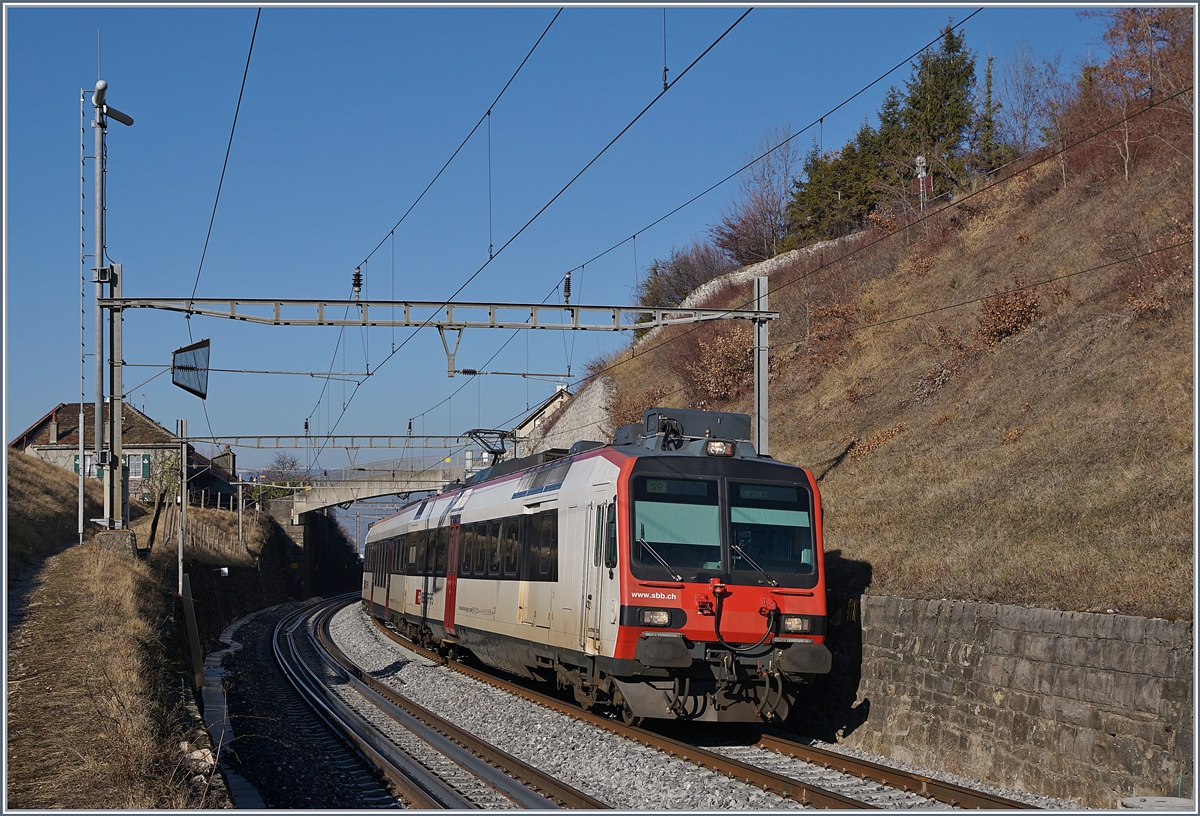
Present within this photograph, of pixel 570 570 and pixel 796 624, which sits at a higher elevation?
pixel 570 570

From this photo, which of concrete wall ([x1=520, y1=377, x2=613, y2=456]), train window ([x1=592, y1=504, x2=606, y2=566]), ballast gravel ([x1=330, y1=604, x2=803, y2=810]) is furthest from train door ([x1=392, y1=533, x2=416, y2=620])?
concrete wall ([x1=520, y1=377, x2=613, y2=456])

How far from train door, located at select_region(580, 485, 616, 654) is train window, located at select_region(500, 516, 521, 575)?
3.31 meters

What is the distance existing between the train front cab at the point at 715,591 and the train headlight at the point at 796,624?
0.01 meters

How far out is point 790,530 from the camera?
13.4 metres

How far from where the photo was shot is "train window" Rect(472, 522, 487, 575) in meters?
19.2

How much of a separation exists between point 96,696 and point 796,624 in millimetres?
7540

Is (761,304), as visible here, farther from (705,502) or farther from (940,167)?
(940,167)

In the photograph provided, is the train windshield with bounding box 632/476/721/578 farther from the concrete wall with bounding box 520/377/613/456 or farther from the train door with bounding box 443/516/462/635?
the concrete wall with bounding box 520/377/613/456

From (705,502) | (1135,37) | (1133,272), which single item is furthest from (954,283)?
(705,502)

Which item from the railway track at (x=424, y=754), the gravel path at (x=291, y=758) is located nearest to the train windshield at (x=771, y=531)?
the railway track at (x=424, y=754)

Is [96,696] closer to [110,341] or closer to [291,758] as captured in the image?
[291,758]

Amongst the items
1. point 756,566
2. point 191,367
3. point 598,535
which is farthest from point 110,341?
point 756,566

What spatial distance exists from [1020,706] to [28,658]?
37.7 feet

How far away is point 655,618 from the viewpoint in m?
12.5
